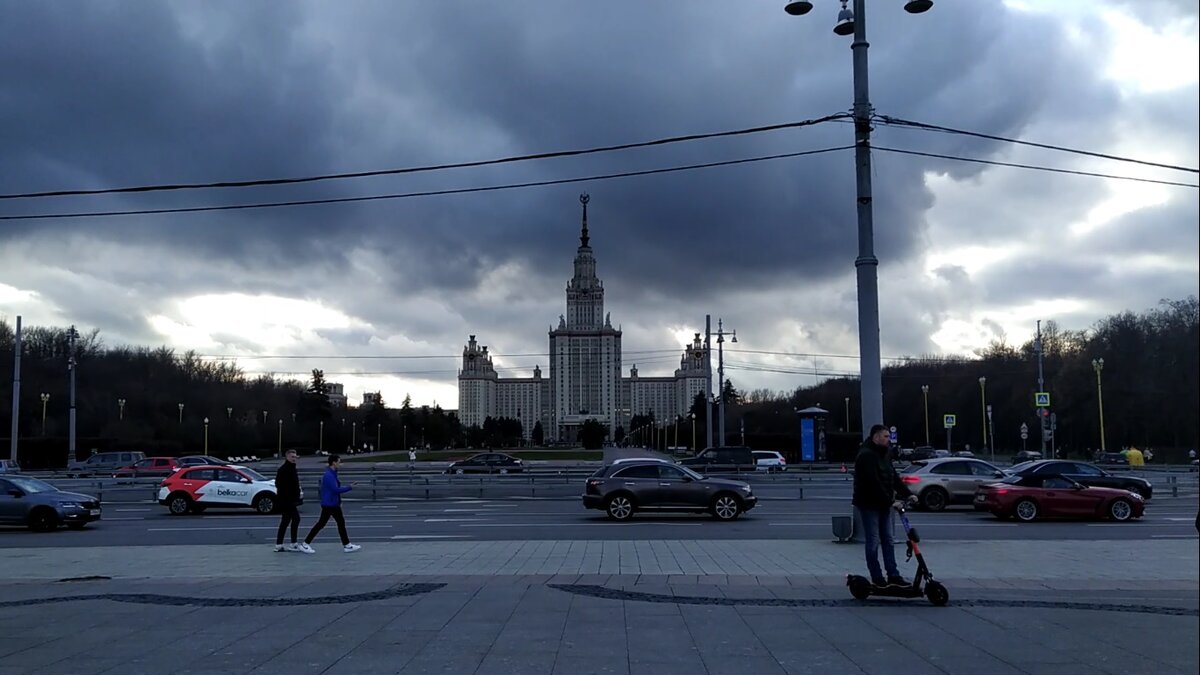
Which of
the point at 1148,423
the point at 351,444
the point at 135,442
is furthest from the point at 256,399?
the point at 1148,423

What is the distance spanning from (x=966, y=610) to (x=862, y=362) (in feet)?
24.8

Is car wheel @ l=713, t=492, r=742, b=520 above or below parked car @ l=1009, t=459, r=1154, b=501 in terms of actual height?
below

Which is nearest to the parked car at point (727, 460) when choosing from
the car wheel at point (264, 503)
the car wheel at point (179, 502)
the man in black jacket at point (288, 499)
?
the car wheel at point (264, 503)

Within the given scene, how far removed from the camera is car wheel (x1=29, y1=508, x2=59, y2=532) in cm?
A: 2427

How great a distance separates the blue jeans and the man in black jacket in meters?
10.8

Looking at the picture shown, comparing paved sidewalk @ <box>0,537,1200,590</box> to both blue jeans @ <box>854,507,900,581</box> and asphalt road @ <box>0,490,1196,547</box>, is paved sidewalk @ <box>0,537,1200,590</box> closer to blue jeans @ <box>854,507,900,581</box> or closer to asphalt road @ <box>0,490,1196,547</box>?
asphalt road @ <box>0,490,1196,547</box>

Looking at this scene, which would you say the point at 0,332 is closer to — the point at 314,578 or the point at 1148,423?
the point at 314,578

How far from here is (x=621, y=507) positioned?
988 inches

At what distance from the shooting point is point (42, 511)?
2433cm

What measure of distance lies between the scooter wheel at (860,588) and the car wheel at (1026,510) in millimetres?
15603

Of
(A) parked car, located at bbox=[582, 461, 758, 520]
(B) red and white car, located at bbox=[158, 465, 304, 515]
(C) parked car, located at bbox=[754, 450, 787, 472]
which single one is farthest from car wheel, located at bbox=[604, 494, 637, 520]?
(C) parked car, located at bbox=[754, 450, 787, 472]

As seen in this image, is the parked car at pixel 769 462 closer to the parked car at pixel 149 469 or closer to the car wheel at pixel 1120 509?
the car wheel at pixel 1120 509

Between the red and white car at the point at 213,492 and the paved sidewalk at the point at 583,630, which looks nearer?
the paved sidewalk at the point at 583,630

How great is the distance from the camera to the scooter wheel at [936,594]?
10375 millimetres
